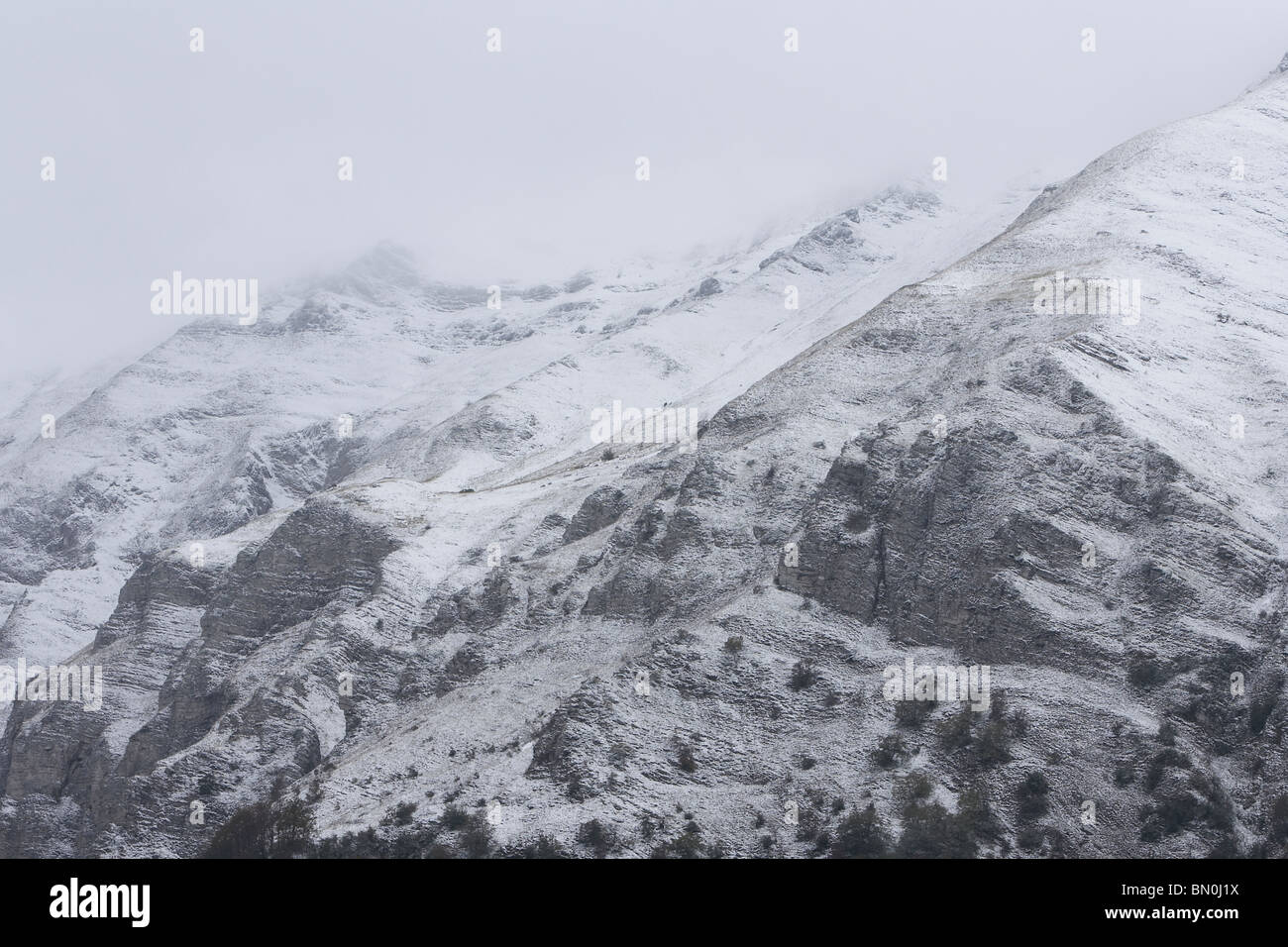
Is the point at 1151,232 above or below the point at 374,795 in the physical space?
above

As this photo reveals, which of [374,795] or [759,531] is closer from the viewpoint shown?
[374,795]

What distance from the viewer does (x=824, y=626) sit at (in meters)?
133

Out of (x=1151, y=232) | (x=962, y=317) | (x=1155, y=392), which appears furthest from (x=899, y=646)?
(x=1151, y=232)

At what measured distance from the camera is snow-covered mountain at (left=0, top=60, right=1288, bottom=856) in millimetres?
117312

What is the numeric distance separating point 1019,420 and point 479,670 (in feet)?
154

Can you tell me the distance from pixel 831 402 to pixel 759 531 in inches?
791

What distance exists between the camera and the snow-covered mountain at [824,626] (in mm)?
117312

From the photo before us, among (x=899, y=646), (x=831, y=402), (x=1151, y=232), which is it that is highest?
(x=1151, y=232)
